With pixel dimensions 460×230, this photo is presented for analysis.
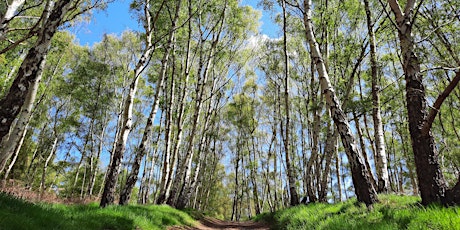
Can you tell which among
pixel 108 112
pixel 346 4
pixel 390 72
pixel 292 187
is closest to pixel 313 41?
pixel 346 4

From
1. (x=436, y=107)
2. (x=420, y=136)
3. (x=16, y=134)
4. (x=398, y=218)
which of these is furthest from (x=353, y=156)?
(x=16, y=134)

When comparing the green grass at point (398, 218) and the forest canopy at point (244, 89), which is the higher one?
the forest canopy at point (244, 89)

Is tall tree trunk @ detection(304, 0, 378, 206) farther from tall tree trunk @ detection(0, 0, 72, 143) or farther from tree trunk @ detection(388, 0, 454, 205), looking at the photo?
tall tree trunk @ detection(0, 0, 72, 143)

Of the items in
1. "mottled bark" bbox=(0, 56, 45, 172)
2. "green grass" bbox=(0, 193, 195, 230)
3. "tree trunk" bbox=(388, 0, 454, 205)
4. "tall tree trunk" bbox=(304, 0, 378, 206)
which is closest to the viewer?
"green grass" bbox=(0, 193, 195, 230)

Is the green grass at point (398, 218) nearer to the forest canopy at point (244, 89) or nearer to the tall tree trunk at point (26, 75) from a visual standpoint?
the forest canopy at point (244, 89)

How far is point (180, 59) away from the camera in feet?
68.7

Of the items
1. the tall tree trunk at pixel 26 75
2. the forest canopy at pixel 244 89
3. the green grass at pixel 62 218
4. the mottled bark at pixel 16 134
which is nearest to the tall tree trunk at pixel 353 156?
the forest canopy at pixel 244 89

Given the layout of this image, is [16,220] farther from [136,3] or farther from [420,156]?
[136,3]

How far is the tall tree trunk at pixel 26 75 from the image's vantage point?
15.2 feet

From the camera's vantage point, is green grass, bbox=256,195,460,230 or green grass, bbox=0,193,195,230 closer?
green grass, bbox=256,195,460,230

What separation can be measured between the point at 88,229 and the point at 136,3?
33.0ft

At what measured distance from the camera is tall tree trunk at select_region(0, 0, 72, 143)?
4.62m

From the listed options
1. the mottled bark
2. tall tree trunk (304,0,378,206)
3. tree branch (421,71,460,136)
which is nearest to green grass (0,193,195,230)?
the mottled bark

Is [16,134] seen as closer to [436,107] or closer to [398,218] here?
[398,218]
